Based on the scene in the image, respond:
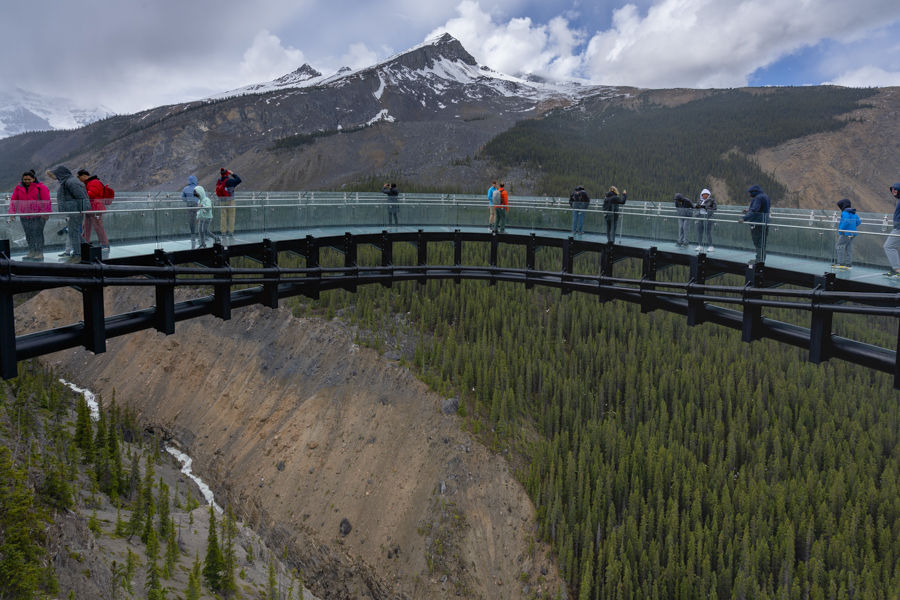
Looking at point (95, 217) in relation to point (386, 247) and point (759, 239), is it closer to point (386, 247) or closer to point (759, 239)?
point (386, 247)

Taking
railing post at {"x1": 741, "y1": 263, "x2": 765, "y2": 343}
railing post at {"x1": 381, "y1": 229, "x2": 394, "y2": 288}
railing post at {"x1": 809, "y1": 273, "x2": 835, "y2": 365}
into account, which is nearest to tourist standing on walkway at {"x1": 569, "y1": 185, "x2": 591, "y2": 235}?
railing post at {"x1": 381, "y1": 229, "x2": 394, "y2": 288}

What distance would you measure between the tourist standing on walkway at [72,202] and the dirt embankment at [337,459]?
77.6ft

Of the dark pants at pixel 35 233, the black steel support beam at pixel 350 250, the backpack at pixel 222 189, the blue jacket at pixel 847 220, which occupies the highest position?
the backpack at pixel 222 189

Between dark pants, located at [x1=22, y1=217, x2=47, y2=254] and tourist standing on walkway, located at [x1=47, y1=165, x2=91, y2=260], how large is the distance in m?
0.66

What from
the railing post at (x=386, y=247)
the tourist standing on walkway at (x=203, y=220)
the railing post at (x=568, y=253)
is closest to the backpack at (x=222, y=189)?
the tourist standing on walkway at (x=203, y=220)

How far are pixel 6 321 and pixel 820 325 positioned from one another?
20.8m

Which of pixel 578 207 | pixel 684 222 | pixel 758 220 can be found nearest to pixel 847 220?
pixel 758 220

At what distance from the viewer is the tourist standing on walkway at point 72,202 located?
15.8 m

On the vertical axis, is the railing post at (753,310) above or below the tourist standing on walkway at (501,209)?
below

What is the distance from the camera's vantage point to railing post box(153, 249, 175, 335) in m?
17.3

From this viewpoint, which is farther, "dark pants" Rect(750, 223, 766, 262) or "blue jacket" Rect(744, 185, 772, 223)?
"blue jacket" Rect(744, 185, 772, 223)

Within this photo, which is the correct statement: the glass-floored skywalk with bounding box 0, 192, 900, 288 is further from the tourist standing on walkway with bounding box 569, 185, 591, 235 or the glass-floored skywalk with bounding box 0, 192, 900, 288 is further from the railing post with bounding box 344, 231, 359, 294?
the railing post with bounding box 344, 231, 359, 294

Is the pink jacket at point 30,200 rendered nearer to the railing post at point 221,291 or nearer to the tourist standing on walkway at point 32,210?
the tourist standing on walkway at point 32,210

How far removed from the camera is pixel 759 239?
19.6 metres
